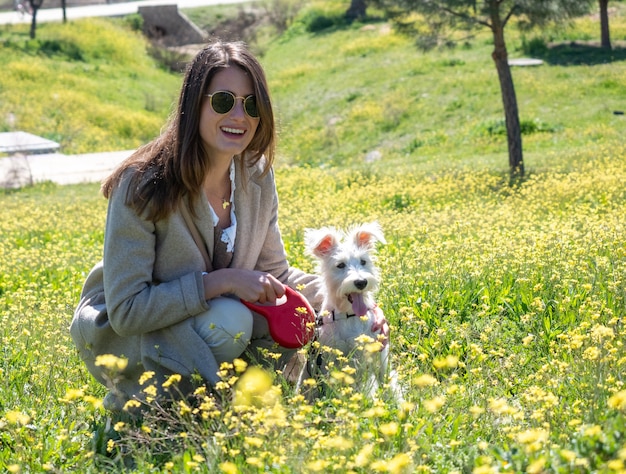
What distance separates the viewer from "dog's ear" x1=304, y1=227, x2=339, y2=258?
455 cm

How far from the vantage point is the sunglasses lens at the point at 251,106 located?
418cm

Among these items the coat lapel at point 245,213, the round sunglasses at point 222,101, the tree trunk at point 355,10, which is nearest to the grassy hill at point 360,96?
the tree trunk at point 355,10

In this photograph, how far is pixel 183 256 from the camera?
423 cm

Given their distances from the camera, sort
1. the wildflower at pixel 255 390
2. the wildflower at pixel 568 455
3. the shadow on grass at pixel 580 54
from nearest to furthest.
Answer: the wildflower at pixel 568 455
the wildflower at pixel 255 390
the shadow on grass at pixel 580 54

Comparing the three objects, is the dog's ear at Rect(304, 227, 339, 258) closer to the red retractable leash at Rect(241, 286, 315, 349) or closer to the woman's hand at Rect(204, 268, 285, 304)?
the red retractable leash at Rect(241, 286, 315, 349)

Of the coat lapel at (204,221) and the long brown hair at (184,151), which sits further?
the coat lapel at (204,221)

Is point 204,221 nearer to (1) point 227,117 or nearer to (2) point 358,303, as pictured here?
(1) point 227,117

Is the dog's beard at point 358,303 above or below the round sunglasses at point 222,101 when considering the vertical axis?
below

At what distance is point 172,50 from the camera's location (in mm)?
35906

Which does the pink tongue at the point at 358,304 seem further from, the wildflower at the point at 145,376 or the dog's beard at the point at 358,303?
the wildflower at the point at 145,376

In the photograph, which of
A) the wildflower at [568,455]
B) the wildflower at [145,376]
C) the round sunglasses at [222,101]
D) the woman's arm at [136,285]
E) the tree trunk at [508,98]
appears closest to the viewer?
the wildflower at [568,455]

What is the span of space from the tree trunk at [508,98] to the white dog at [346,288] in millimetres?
9604

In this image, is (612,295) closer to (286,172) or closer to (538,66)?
(286,172)

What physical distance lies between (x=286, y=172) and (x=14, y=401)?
12245mm
